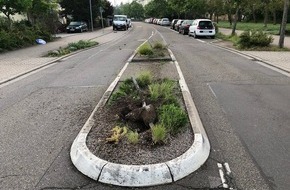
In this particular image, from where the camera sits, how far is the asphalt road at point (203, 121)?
4105mm

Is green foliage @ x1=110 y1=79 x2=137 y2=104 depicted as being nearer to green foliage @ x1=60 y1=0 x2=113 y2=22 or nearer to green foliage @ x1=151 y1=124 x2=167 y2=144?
green foliage @ x1=151 y1=124 x2=167 y2=144

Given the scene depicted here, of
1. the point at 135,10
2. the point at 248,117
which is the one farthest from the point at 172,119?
Answer: the point at 135,10

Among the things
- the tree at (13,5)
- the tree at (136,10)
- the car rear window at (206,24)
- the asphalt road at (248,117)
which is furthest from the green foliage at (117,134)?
the tree at (136,10)

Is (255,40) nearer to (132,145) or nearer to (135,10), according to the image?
(132,145)

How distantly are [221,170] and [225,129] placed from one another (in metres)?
1.62

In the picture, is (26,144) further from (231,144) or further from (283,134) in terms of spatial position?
(283,134)

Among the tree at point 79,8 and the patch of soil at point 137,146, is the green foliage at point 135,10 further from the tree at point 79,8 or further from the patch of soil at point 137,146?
the patch of soil at point 137,146

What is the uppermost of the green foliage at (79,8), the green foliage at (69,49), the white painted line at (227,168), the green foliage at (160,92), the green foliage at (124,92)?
the green foliage at (79,8)

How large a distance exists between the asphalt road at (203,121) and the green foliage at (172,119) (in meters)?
0.58

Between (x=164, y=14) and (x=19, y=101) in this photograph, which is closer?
(x=19, y=101)

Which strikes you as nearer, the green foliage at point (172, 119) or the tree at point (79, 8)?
the green foliage at point (172, 119)

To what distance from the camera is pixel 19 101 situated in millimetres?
8117

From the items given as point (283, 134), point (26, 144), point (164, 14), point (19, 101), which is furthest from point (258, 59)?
point (164, 14)

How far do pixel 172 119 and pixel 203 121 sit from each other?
1.18 m
